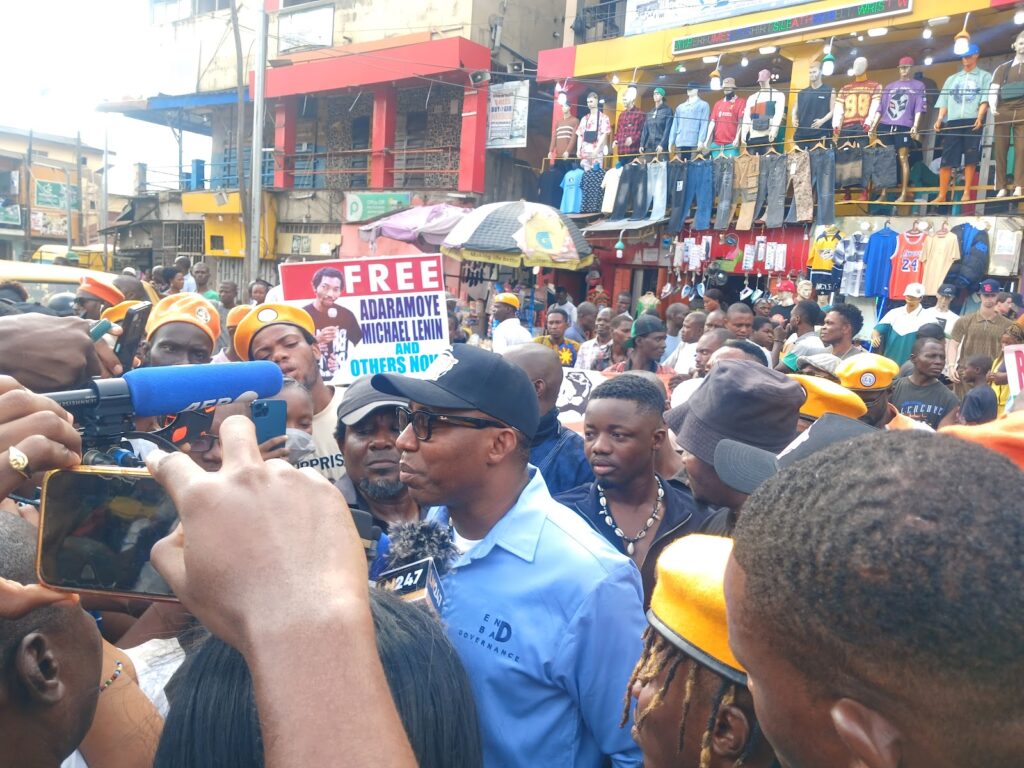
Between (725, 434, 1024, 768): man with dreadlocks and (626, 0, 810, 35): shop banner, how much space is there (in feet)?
48.0

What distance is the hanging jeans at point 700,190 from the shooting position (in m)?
14.1

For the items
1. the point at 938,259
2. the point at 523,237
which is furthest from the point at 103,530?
the point at 938,259

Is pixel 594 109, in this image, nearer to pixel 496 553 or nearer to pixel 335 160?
pixel 335 160

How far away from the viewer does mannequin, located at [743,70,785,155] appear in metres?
13.2

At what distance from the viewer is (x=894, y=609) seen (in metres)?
0.80

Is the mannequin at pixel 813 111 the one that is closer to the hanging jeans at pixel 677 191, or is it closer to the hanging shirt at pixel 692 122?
the hanging shirt at pixel 692 122

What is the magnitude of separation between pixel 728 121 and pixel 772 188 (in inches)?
64.7

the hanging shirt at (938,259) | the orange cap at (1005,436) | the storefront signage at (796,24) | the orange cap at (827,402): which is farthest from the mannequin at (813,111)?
the orange cap at (1005,436)

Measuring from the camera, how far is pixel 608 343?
928cm

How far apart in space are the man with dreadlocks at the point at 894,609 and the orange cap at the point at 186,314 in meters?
3.70

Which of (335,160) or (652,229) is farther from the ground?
(335,160)

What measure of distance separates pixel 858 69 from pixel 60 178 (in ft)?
125

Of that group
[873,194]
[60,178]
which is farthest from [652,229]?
[60,178]

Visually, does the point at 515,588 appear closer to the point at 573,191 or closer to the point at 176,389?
the point at 176,389
